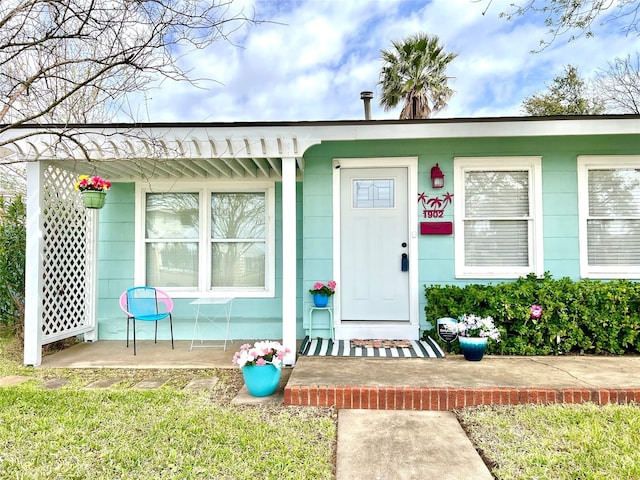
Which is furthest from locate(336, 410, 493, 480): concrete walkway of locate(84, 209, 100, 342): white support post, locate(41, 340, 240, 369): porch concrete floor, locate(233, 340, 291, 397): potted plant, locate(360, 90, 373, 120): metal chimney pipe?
locate(360, 90, 373, 120): metal chimney pipe

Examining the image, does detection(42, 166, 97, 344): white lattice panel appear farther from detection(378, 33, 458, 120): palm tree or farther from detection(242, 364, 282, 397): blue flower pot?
detection(378, 33, 458, 120): palm tree

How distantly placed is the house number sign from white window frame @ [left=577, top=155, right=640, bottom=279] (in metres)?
1.63

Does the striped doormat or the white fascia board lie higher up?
the white fascia board

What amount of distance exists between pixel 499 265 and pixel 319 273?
7.52ft

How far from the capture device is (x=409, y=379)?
136 inches

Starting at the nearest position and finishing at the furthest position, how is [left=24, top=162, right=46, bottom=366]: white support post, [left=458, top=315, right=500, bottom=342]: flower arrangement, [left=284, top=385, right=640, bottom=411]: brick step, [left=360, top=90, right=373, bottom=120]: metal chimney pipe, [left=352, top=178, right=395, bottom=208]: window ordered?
[left=284, top=385, right=640, bottom=411]: brick step, [left=458, top=315, right=500, bottom=342]: flower arrangement, [left=24, top=162, right=46, bottom=366]: white support post, [left=352, top=178, right=395, bottom=208]: window, [left=360, top=90, right=373, bottom=120]: metal chimney pipe

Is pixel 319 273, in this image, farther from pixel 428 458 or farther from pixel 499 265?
pixel 428 458

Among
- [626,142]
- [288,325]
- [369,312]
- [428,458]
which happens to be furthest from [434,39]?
[428,458]

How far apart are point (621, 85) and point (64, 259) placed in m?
15.5

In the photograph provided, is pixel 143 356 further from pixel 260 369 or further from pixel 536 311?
pixel 536 311

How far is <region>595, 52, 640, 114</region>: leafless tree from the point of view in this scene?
12062 millimetres

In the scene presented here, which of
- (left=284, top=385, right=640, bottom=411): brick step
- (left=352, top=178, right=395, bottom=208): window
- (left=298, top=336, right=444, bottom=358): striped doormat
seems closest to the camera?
(left=284, top=385, right=640, bottom=411): brick step

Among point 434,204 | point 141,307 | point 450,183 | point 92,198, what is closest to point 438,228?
point 434,204

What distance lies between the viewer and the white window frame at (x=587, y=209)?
5043mm
